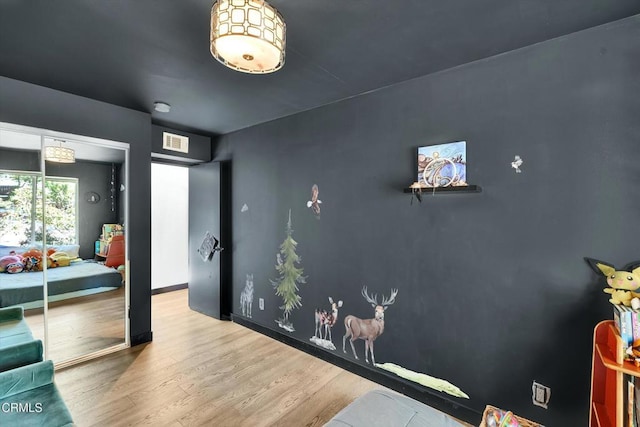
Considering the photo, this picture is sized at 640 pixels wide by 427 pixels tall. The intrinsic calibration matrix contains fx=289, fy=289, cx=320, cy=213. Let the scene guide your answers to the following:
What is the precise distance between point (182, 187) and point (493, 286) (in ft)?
16.8

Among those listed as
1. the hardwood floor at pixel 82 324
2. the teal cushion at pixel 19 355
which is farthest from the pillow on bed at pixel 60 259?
the teal cushion at pixel 19 355

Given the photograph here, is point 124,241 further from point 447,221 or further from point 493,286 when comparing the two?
point 493,286

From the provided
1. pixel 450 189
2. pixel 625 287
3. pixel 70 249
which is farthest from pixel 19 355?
pixel 625 287

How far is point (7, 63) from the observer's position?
2.08 m

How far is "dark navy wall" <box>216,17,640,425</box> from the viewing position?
161 centimetres

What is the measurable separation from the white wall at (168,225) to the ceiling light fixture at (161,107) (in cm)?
232

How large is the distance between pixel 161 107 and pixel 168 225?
9.30 ft

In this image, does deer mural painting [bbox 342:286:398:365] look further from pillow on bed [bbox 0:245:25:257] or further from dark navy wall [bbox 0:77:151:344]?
pillow on bed [bbox 0:245:25:257]

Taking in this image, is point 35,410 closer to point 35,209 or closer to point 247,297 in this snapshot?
point 35,209

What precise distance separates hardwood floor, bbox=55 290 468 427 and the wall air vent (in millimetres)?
2272

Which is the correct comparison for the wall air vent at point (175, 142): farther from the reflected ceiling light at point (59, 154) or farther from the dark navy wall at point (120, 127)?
the reflected ceiling light at point (59, 154)

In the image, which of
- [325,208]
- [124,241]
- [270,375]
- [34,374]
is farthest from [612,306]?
[124,241]

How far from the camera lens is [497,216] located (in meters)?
1.92

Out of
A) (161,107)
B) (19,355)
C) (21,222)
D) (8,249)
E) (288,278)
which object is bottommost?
(19,355)
